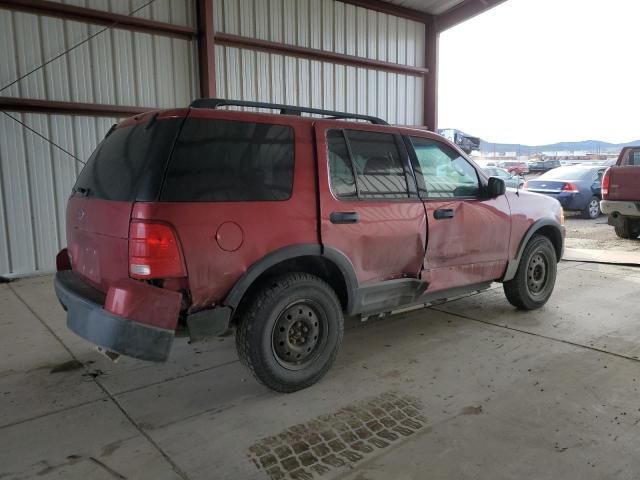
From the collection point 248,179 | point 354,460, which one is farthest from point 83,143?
point 354,460

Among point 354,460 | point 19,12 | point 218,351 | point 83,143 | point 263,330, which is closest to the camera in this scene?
point 354,460

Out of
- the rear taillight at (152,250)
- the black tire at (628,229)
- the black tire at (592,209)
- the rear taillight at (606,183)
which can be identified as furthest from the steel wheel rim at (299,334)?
the black tire at (592,209)

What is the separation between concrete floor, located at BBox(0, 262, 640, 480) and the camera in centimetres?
264

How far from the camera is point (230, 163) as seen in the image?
122 inches

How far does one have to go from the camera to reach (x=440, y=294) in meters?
4.42

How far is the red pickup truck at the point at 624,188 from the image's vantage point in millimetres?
9422

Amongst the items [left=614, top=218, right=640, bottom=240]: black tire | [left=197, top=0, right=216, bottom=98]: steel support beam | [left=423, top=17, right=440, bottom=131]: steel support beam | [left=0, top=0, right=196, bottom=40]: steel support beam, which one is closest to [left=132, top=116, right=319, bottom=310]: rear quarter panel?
[left=197, top=0, right=216, bottom=98]: steel support beam

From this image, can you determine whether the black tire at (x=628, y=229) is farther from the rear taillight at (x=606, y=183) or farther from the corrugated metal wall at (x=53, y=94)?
the corrugated metal wall at (x=53, y=94)

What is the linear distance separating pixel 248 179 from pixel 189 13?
22.6ft

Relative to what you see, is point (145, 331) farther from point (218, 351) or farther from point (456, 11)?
point (456, 11)

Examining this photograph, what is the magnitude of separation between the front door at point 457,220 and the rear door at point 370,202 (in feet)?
0.53

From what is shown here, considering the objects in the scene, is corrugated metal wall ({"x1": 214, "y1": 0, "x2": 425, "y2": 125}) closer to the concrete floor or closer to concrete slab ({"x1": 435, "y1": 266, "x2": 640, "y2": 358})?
concrete slab ({"x1": 435, "y1": 266, "x2": 640, "y2": 358})

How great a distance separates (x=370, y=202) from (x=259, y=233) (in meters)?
1.00

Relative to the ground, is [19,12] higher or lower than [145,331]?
higher
